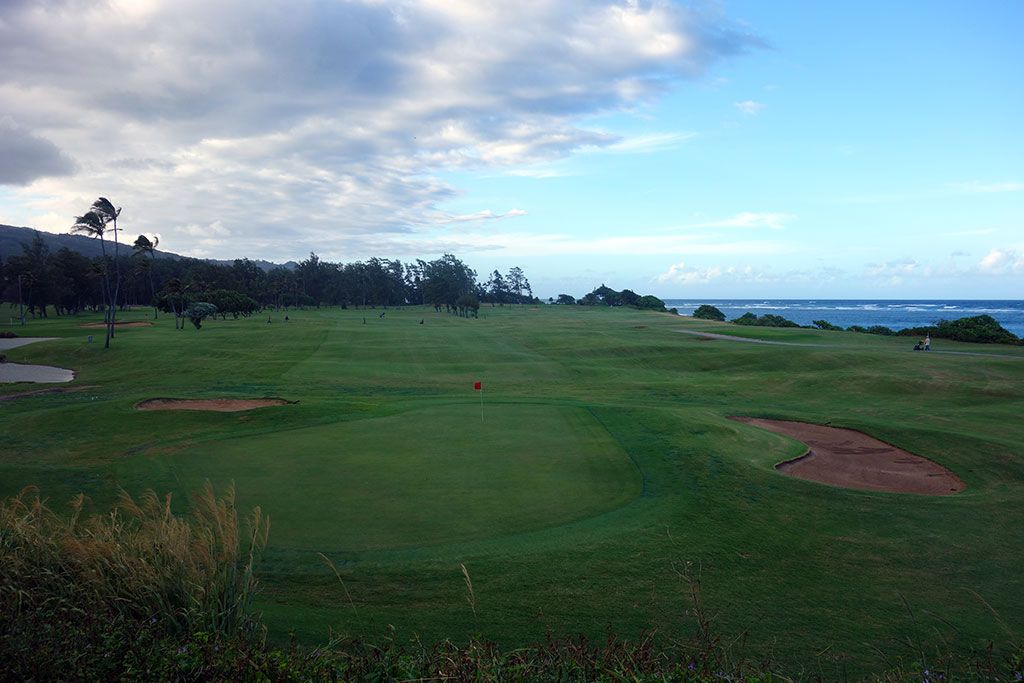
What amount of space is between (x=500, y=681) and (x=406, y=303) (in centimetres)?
16908

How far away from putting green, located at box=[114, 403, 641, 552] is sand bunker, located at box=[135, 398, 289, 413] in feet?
16.8

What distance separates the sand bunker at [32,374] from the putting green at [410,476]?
21928 mm

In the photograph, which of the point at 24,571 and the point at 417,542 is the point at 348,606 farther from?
the point at 24,571

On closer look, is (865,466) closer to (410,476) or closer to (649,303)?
(410,476)

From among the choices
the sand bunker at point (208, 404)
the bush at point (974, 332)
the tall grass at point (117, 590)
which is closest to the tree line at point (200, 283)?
the sand bunker at point (208, 404)

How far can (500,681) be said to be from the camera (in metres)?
4.60

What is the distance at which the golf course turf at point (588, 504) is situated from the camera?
7848 mm

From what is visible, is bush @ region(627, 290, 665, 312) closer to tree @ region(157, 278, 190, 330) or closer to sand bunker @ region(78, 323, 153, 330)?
tree @ region(157, 278, 190, 330)

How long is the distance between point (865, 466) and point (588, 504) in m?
8.46

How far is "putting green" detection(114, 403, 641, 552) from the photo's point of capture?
410 inches

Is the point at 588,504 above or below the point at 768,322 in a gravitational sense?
below

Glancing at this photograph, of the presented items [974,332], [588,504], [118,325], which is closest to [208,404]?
[588,504]

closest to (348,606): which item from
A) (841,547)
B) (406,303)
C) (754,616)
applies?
(754,616)

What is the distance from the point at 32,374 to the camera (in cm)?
3278
